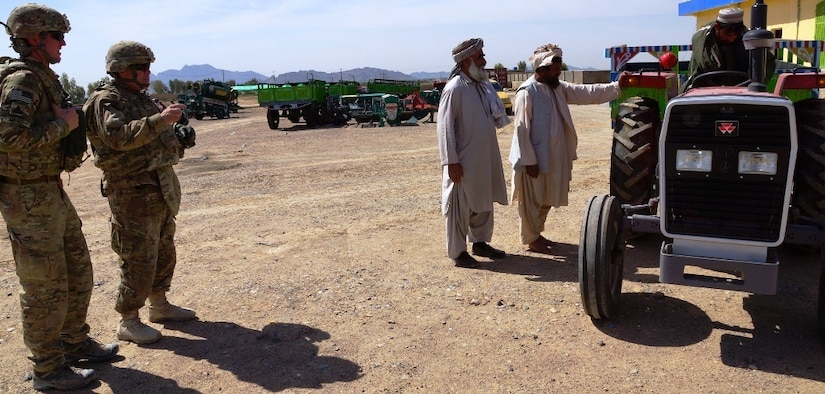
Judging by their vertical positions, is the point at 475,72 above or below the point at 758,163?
above

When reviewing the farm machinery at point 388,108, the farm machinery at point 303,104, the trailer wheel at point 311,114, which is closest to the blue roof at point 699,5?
the farm machinery at point 388,108

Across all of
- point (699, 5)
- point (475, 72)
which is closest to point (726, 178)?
point (475, 72)

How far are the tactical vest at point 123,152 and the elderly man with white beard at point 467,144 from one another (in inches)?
86.4

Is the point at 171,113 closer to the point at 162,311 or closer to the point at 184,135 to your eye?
the point at 184,135

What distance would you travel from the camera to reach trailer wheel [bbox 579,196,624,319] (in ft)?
12.8

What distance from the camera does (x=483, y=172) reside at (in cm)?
544

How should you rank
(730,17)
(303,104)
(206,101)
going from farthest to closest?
1. (206,101)
2. (303,104)
3. (730,17)

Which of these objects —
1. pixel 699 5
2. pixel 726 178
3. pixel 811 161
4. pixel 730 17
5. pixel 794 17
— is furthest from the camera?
pixel 699 5

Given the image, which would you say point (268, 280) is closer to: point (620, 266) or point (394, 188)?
point (620, 266)

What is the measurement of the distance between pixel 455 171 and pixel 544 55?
125cm

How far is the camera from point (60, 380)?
3604 millimetres

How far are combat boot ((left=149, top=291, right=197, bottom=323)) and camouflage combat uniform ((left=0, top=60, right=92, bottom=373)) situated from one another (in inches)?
32.4

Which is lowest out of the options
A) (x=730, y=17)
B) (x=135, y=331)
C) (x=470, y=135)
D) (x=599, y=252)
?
(x=135, y=331)

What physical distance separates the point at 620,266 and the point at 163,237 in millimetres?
2967
